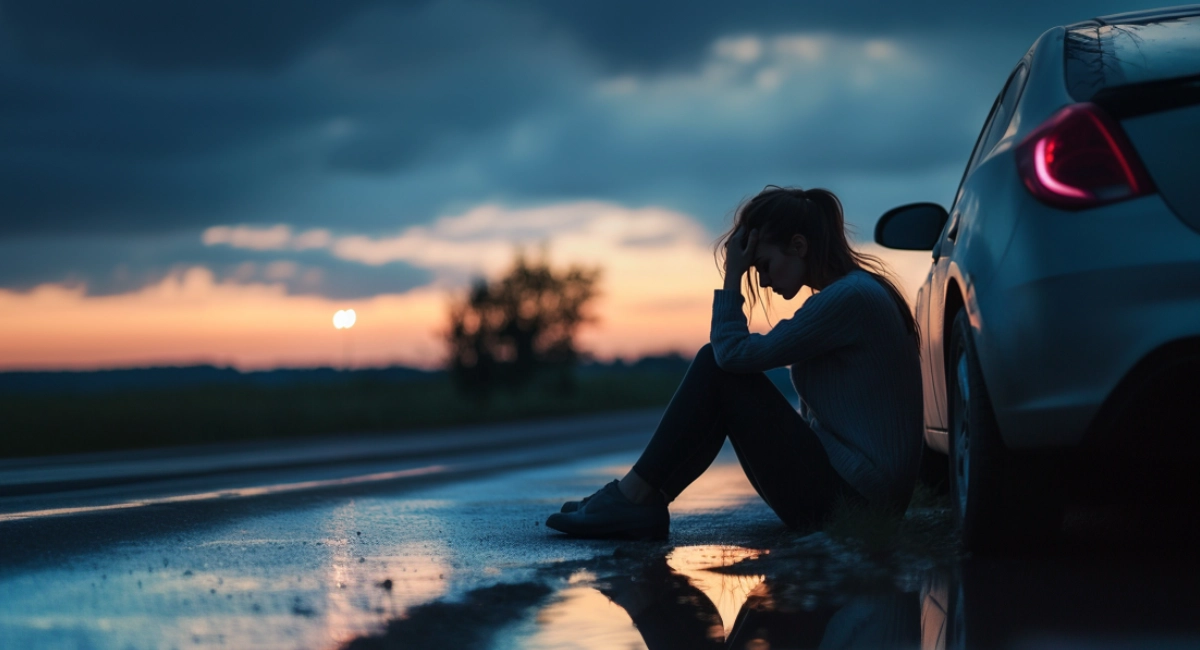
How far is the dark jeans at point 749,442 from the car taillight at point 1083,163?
5.24 feet

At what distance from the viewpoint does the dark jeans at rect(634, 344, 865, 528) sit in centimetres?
485

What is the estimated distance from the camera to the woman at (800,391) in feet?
15.8

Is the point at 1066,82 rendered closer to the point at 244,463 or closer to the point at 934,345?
the point at 934,345

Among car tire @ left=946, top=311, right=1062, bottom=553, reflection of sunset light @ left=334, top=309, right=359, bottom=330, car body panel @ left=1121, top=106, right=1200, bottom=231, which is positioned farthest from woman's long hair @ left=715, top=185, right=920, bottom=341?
reflection of sunset light @ left=334, top=309, right=359, bottom=330

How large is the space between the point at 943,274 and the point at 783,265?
0.62 metres

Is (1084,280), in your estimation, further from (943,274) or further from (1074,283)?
(943,274)

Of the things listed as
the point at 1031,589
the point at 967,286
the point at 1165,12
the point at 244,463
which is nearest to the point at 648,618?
the point at 1031,589

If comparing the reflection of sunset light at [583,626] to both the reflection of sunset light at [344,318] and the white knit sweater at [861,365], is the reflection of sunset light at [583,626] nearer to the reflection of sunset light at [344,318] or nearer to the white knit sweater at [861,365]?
the white knit sweater at [861,365]

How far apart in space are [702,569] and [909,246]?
200 cm

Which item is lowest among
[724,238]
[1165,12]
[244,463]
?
[244,463]

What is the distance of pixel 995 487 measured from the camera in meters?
3.98

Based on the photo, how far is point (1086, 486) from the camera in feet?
14.0

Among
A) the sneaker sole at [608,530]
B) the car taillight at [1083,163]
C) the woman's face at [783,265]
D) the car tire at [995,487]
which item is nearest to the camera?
the car taillight at [1083,163]

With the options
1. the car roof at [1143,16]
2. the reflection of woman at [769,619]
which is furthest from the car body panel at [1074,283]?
the reflection of woman at [769,619]
